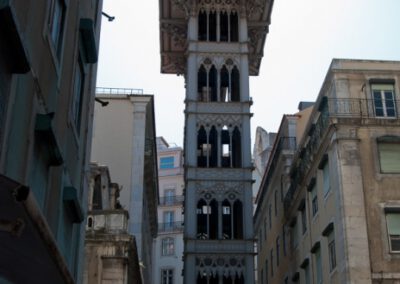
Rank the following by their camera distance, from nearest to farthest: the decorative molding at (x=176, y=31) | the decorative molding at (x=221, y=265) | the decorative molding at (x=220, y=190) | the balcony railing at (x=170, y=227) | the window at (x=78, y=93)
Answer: the window at (x=78, y=93), the decorative molding at (x=221, y=265), the decorative molding at (x=220, y=190), the decorative molding at (x=176, y=31), the balcony railing at (x=170, y=227)

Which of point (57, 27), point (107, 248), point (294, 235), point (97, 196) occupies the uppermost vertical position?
point (294, 235)

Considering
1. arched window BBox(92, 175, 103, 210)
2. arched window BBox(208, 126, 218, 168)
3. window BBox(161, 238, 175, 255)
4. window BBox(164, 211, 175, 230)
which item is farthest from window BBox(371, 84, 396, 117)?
window BBox(164, 211, 175, 230)

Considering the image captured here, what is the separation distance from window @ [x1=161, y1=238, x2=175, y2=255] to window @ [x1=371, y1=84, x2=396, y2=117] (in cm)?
5217

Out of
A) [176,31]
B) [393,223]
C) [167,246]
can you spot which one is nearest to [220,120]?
[176,31]

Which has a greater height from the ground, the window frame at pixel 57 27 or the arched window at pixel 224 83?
the arched window at pixel 224 83

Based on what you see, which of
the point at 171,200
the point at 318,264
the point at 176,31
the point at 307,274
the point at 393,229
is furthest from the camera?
the point at 171,200

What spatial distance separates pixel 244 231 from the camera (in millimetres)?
44312

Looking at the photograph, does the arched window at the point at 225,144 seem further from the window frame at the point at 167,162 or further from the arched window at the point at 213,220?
the window frame at the point at 167,162

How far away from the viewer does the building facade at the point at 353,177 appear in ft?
91.7

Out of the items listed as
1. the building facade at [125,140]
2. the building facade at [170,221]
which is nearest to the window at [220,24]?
the building facade at [125,140]

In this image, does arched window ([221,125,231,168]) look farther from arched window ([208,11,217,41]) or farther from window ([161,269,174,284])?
window ([161,269,174,284])

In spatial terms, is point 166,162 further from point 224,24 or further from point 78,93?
point 78,93

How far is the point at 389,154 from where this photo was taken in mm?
30031

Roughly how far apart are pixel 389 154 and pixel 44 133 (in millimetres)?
21655
